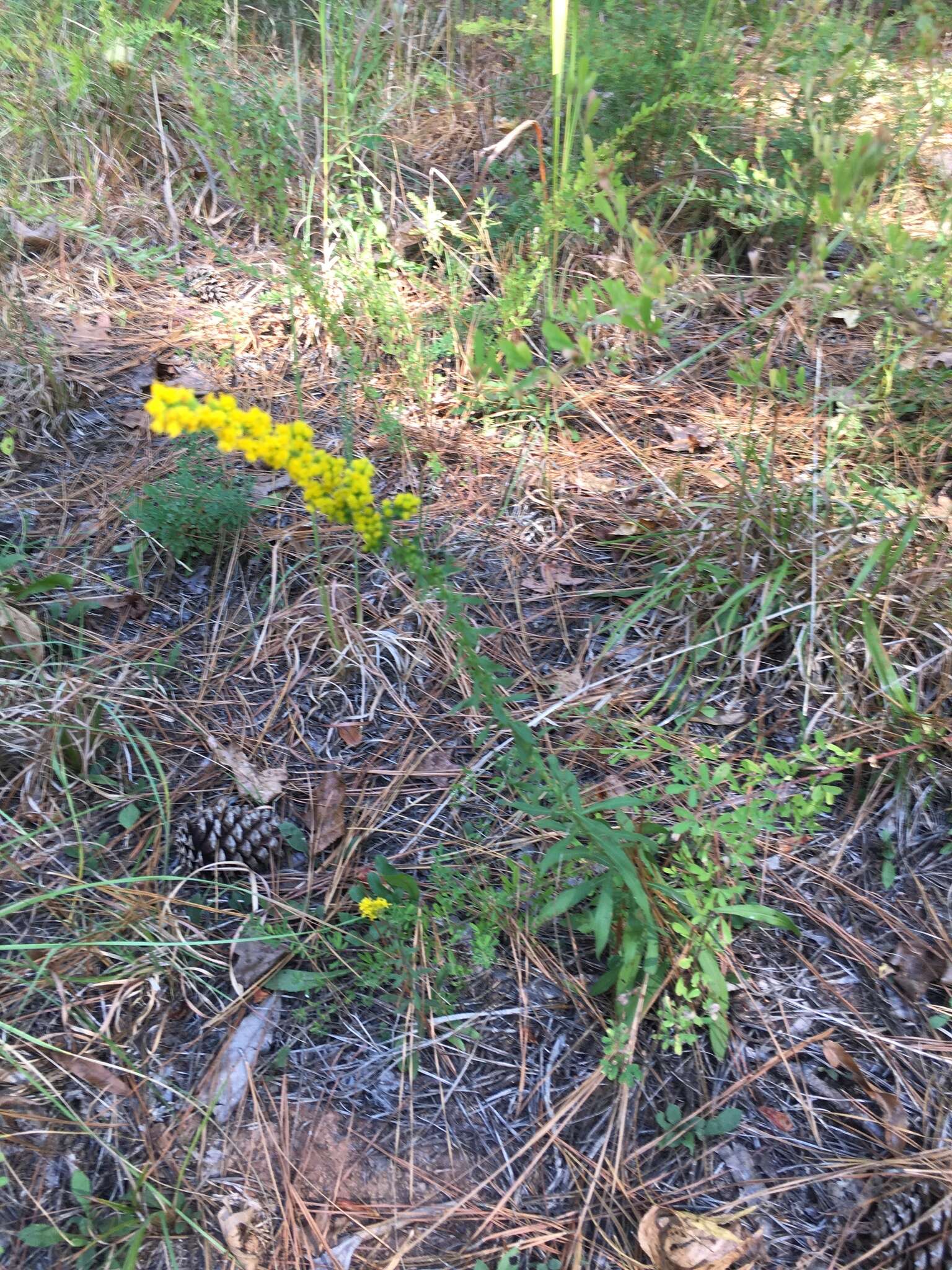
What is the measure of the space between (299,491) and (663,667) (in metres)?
1.08

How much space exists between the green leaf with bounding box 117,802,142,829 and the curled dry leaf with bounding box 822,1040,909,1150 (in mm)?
1319

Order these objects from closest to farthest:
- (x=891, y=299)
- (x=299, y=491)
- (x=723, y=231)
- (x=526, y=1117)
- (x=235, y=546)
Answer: (x=526, y=1117) < (x=891, y=299) < (x=235, y=546) < (x=299, y=491) < (x=723, y=231)

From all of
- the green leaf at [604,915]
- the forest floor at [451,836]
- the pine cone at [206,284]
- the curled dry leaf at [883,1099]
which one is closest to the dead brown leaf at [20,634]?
the forest floor at [451,836]

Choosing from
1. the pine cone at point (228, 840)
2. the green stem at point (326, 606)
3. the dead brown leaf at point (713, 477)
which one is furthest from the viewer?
the dead brown leaf at point (713, 477)

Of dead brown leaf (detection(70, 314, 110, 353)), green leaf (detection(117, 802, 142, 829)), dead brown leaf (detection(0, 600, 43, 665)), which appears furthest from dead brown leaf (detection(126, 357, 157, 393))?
green leaf (detection(117, 802, 142, 829))

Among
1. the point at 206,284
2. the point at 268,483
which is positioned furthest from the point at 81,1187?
the point at 206,284

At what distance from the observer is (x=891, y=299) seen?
→ 4.83ft

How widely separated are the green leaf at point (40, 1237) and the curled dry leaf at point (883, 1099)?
1219mm

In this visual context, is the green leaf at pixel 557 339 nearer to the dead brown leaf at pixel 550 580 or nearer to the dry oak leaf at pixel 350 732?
the dead brown leaf at pixel 550 580

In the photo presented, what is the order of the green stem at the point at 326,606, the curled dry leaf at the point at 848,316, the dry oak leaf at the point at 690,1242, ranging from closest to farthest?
the dry oak leaf at the point at 690,1242, the green stem at the point at 326,606, the curled dry leaf at the point at 848,316

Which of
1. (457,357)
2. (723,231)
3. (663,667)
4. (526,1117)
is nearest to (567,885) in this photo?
(526,1117)

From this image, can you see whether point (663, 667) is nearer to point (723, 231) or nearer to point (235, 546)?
point (235, 546)

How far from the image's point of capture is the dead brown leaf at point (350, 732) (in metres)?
1.81

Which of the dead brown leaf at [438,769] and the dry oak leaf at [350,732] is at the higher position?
the dry oak leaf at [350,732]
